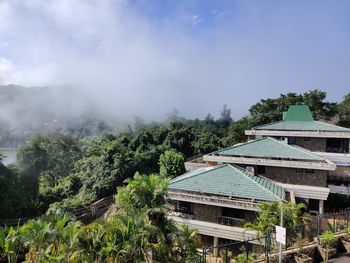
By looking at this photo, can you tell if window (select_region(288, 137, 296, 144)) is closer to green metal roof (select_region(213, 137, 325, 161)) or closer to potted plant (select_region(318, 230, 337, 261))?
green metal roof (select_region(213, 137, 325, 161))

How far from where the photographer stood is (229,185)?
19.7m

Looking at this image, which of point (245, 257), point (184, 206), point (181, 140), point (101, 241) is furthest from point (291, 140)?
point (181, 140)

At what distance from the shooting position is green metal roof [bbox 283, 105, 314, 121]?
30.2 metres

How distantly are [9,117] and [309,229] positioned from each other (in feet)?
284

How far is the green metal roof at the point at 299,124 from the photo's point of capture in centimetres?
2652

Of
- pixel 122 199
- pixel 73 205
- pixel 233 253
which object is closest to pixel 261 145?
pixel 233 253

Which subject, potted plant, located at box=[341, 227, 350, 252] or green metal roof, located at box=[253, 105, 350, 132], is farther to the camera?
green metal roof, located at box=[253, 105, 350, 132]

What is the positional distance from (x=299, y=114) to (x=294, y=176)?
400 inches

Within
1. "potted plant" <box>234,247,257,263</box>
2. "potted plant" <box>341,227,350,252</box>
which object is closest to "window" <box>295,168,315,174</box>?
"potted plant" <box>341,227,350,252</box>

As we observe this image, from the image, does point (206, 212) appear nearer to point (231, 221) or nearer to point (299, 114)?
point (231, 221)

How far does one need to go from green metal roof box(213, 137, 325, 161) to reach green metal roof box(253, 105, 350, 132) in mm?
3704

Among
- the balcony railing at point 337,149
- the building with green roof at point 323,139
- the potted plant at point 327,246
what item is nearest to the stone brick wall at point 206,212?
the potted plant at point 327,246

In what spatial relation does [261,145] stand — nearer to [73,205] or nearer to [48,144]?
[73,205]

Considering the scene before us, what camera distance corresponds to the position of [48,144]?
4378 cm
